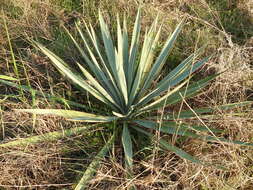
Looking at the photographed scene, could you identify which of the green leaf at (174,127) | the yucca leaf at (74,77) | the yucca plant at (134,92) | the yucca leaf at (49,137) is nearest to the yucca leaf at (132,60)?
the yucca plant at (134,92)

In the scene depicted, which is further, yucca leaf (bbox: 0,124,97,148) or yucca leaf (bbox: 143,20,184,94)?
yucca leaf (bbox: 143,20,184,94)

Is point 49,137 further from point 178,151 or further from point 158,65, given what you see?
point 158,65

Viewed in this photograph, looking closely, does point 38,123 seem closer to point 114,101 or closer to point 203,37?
point 114,101

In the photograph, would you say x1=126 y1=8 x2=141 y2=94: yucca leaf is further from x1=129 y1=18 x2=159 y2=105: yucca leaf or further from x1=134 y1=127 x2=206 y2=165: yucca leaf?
x1=134 y1=127 x2=206 y2=165: yucca leaf

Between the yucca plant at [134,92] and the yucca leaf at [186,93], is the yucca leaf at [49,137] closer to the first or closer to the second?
the yucca plant at [134,92]

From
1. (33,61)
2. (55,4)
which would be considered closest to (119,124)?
(33,61)

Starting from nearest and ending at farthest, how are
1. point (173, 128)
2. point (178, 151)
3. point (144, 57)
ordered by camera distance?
1. point (178, 151)
2. point (173, 128)
3. point (144, 57)

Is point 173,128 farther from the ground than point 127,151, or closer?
farther from the ground

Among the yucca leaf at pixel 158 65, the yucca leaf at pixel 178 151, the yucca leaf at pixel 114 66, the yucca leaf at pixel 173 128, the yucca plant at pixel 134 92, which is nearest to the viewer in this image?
the yucca leaf at pixel 178 151

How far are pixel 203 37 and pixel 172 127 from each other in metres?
1.32

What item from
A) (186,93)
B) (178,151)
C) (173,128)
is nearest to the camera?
(178,151)

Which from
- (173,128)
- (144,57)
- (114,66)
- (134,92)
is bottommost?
(173,128)

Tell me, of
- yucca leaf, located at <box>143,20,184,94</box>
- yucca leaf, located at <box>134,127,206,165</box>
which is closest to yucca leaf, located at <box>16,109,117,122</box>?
yucca leaf, located at <box>134,127,206,165</box>

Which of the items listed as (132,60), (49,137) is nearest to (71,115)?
(49,137)
